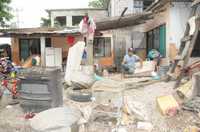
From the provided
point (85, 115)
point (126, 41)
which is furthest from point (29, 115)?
point (126, 41)

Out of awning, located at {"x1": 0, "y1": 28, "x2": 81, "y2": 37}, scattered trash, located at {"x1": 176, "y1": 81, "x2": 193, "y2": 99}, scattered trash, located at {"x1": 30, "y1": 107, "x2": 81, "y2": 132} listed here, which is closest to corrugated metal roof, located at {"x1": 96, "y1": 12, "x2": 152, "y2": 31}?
awning, located at {"x1": 0, "y1": 28, "x2": 81, "y2": 37}

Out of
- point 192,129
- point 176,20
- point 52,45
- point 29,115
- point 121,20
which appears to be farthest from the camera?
point 52,45

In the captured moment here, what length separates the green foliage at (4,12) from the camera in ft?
58.4

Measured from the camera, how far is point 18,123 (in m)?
6.50

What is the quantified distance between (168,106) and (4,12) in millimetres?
13703

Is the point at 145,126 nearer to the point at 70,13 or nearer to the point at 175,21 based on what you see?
the point at 175,21

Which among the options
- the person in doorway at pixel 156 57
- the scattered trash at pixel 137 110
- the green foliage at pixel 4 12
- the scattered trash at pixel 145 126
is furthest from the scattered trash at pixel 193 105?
the green foliage at pixel 4 12

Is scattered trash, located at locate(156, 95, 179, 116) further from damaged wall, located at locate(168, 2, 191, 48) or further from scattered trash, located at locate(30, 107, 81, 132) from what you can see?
damaged wall, located at locate(168, 2, 191, 48)

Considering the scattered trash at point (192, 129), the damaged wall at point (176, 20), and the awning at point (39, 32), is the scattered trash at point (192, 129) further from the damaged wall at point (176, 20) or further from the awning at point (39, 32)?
the awning at point (39, 32)

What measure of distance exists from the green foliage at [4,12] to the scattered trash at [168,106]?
13262mm

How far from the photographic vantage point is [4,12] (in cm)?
1795

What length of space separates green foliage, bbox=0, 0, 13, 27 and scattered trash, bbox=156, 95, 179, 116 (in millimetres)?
13262

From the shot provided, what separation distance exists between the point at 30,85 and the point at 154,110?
2.73 meters

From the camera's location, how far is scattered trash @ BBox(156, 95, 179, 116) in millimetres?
6502
